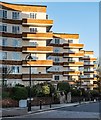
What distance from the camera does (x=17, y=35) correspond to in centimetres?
5894

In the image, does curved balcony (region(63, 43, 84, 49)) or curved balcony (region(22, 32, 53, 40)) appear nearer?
curved balcony (region(22, 32, 53, 40))

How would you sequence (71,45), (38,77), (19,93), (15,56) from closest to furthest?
(19,93), (38,77), (15,56), (71,45)

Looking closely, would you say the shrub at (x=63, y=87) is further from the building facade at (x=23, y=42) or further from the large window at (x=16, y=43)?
the large window at (x=16, y=43)

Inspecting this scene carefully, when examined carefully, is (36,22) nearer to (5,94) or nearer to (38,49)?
(38,49)

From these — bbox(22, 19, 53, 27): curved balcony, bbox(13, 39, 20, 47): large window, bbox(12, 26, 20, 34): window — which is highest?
bbox(22, 19, 53, 27): curved balcony

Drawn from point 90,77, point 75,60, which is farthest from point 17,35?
point 90,77

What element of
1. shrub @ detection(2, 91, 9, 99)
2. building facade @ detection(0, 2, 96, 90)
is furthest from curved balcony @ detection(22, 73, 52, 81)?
shrub @ detection(2, 91, 9, 99)

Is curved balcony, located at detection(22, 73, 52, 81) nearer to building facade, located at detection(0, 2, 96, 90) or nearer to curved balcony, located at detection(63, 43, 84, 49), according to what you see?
building facade, located at detection(0, 2, 96, 90)

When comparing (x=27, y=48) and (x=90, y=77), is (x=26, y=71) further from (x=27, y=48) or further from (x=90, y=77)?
(x=90, y=77)

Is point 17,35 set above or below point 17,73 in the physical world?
above

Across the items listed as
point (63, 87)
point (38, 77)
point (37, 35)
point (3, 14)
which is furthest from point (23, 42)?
point (63, 87)

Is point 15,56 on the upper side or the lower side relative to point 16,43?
lower

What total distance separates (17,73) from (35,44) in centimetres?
586

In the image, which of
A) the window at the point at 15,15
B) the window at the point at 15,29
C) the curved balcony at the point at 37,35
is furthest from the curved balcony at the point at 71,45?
the window at the point at 15,29
